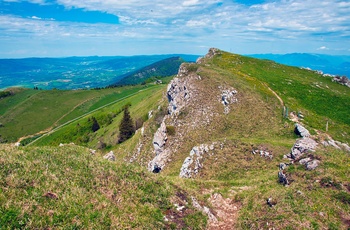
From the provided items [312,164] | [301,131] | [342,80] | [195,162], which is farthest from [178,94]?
[342,80]

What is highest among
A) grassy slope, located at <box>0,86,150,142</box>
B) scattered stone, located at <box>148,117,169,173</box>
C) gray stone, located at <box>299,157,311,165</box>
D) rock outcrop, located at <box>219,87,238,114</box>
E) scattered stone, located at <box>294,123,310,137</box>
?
rock outcrop, located at <box>219,87,238,114</box>

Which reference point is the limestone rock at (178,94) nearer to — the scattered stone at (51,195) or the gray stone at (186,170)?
the gray stone at (186,170)

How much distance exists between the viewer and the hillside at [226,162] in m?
14.4

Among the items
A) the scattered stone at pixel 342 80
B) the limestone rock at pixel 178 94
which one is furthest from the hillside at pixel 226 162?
the scattered stone at pixel 342 80

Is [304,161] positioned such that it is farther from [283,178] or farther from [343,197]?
[343,197]

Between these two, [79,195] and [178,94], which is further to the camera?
[178,94]

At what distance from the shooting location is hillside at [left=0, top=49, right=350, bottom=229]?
14438mm

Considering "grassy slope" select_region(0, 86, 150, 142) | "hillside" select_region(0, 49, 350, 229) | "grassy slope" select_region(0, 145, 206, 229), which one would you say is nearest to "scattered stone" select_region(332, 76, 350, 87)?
"hillside" select_region(0, 49, 350, 229)

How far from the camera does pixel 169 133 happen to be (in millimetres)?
48312

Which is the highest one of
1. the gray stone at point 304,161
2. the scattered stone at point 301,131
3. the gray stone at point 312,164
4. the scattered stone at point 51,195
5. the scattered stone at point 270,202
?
the scattered stone at point 51,195

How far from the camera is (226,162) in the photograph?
3331 cm

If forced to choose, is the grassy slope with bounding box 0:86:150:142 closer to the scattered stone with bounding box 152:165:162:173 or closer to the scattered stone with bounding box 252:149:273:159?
the scattered stone with bounding box 152:165:162:173

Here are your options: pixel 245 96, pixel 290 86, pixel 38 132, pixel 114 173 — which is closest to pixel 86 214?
pixel 114 173

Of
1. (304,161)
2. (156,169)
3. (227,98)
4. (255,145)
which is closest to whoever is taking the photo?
(304,161)
